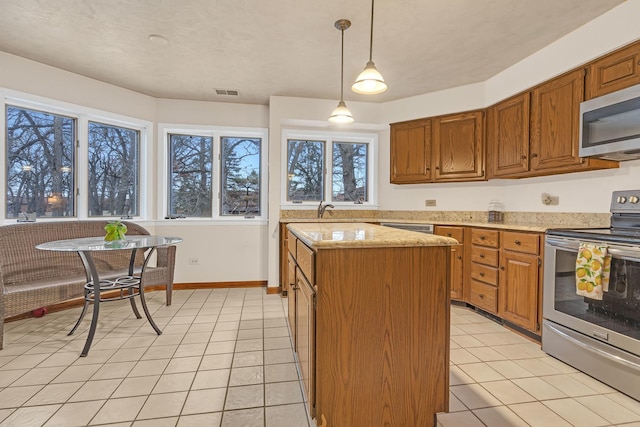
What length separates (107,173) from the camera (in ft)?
12.8

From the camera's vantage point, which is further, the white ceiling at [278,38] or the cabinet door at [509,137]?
the cabinet door at [509,137]

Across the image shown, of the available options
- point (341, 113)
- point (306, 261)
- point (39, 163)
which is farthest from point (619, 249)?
point (39, 163)

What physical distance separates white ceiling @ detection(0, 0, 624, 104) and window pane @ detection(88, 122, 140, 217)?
63cm

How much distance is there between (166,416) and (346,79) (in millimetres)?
3355

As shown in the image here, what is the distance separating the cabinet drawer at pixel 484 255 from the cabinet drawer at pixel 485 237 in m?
0.05

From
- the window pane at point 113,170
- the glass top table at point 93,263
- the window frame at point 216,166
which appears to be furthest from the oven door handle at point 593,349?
the window pane at point 113,170

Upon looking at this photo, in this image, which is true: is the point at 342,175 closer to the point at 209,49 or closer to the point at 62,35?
the point at 209,49

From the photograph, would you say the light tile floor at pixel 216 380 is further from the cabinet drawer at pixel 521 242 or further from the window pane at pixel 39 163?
the window pane at pixel 39 163

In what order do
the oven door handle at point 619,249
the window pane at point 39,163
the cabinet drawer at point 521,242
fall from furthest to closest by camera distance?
the window pane at point 39,163, the cabinet drawer at point 521,242, the oven door handle at point 619,249

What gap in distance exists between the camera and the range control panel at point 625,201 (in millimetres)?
2246

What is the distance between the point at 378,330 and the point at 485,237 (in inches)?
83.2

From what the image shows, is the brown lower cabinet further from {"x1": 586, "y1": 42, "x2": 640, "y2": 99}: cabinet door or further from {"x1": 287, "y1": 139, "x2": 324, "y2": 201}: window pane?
{"x1": 287, "y1": 139, "x2": 324, "y2": 201}: window pane

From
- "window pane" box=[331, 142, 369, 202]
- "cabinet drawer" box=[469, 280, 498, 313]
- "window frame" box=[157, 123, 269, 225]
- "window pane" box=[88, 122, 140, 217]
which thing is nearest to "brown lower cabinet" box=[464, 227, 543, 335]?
"cabinet drawer" box=[469, 280, 498, 313]

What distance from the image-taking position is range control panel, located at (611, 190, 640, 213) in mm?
2246
